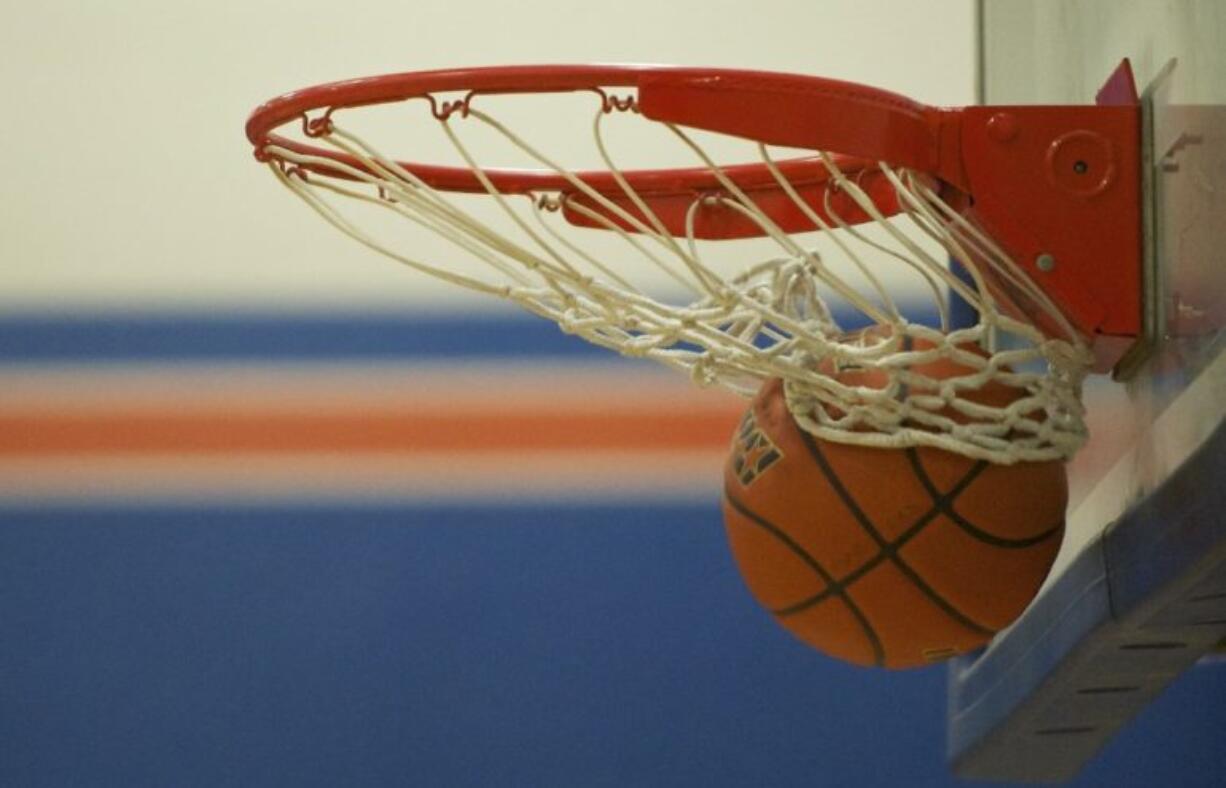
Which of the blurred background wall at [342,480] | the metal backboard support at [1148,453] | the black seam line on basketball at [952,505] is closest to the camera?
the metal backboard support at [1148,453]

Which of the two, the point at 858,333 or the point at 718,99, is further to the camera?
the point at 858,333

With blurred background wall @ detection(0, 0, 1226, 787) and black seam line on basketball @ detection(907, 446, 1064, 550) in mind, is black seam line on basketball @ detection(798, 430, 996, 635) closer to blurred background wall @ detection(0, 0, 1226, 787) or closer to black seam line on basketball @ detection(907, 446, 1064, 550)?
black seam line on basketball @ detection(907, 446, 1064, 550)

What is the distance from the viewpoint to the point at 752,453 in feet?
4.93

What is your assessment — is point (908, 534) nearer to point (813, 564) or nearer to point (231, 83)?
point (813, 564)

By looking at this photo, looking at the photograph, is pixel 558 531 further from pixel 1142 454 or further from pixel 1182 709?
pixel 1142 454

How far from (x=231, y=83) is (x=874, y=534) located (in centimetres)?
192

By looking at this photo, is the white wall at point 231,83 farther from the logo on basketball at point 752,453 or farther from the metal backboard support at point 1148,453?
the logo on basketball at point 752,453

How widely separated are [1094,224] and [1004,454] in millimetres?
194

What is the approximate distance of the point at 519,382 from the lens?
299cm

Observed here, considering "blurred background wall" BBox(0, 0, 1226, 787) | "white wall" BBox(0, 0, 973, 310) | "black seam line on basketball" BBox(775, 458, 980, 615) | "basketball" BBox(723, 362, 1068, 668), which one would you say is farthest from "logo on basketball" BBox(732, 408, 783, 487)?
"white wall" BBox(0, 0, 973, 310)

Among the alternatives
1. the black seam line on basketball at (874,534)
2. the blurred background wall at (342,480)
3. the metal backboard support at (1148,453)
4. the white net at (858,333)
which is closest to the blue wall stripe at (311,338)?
the blurred background wall at (342,480)

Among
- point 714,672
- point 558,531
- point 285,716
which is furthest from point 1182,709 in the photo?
point 285,716

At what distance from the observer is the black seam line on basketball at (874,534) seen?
1.42 m

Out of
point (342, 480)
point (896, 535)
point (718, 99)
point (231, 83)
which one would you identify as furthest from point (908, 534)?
point (231, 83)
